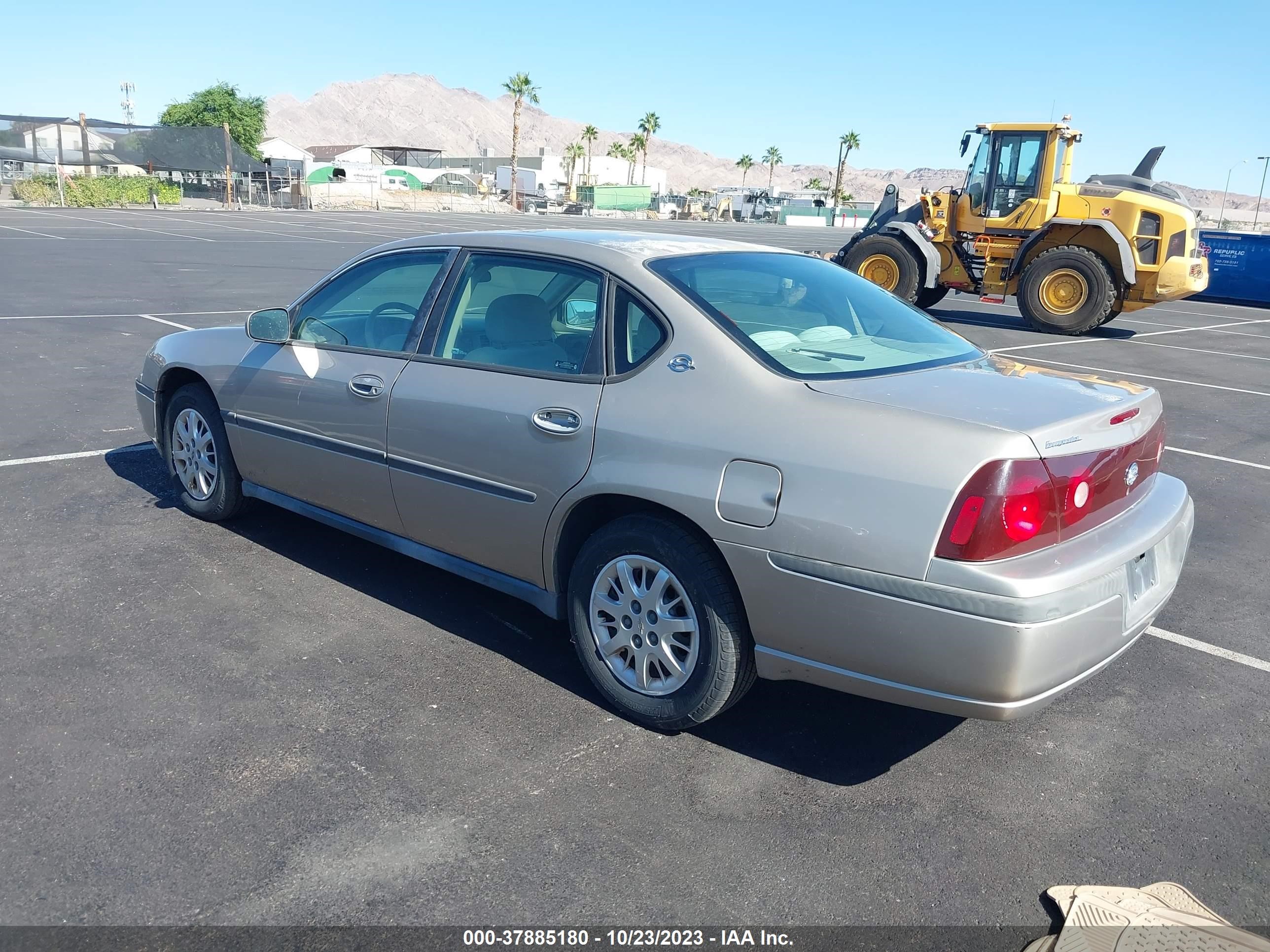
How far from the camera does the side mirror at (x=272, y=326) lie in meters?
4.67

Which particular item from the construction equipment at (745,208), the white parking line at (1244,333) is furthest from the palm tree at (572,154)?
the white parking line at (1244,333)

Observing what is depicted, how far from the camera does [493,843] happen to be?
112 inches

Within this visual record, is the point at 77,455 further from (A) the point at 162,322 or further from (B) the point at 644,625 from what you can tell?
(A) the point at 162,322

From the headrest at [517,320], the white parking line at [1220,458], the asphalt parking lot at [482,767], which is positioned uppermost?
the headrest at [517,320]

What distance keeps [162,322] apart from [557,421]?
33.5 ft

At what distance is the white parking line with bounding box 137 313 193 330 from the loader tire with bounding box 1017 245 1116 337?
12.0m

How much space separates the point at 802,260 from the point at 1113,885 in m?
2.59

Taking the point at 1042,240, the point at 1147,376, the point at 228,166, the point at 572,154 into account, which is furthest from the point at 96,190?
the point at 572,154

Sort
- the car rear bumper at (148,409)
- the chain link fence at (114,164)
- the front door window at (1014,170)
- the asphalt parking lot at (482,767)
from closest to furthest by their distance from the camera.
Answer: the asphalt parking lot at (482,767)
the car rear bumper at (148,409)
the front door window at (1014,170)
the chain link fence at (114,164)

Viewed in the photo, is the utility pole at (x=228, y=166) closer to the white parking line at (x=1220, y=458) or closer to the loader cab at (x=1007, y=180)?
the loader cab at (x=1007, y=180)

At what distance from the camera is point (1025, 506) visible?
2.84 metres

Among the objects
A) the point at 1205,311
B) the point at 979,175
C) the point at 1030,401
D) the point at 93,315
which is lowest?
the point at 93,315

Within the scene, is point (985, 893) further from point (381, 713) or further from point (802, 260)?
point (802, 260)

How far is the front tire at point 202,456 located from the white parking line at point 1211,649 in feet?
13.9
